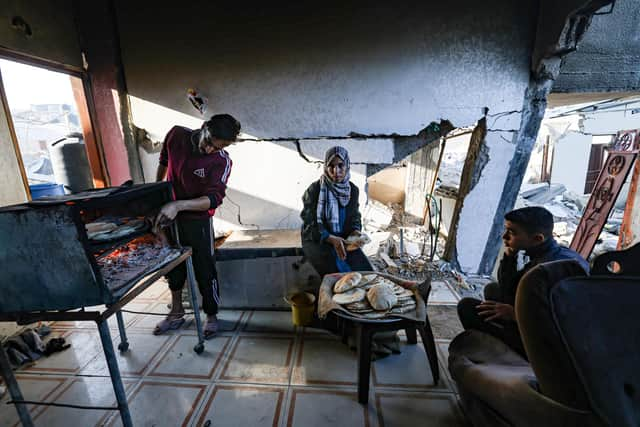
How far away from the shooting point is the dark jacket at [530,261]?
157cm

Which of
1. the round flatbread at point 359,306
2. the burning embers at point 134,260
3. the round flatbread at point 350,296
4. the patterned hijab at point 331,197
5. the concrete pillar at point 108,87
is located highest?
the concrete pillar at point 108,87

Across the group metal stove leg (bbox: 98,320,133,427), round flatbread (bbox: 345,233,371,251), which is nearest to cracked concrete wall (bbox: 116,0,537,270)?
round flatbread (bbox: 345,233,371,251)

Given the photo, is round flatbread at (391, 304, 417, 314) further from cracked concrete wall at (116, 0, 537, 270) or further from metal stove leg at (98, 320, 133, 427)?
cracked concrete wall at (116, 0, 537, 270)

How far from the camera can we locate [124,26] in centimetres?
311

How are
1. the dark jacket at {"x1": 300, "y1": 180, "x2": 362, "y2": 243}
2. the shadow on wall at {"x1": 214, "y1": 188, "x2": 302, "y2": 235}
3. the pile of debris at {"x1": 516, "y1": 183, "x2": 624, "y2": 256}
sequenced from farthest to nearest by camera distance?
the pile of debris at {"x1": 516, "y1": 183, "x2": 624, "y2": 256}
the shadow on wall at {"x1": 214, "y1": 188, "x2": 302, "y2": 235}
the dark jacket at {"x1": 300, "y1": 180, "x2": 362, "y2": 243}

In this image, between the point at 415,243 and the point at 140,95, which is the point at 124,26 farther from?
the point at 415,243

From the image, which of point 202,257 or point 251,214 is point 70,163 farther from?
point 202,257

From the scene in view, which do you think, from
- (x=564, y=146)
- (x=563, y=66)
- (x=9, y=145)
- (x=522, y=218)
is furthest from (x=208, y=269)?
(x=564, y=146)

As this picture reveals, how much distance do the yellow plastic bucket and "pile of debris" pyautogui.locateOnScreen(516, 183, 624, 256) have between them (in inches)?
225

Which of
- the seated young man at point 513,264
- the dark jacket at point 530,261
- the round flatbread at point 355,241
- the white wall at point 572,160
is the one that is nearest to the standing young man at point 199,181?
the round flatbread at point 355,241

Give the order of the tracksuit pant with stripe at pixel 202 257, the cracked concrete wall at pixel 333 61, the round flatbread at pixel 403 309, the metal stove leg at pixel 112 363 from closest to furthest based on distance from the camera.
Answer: the metal stove leg at pixel 112 363
the round flatbread at pixel 403 309
the tracksuit pant with stripe at pixel 202 257
the cracked concrete wall at pixel 333 61

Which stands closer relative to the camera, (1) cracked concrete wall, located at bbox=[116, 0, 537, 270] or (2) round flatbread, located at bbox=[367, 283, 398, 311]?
(2) round flatbread, located at bbox=[367, 283, 398, 311]

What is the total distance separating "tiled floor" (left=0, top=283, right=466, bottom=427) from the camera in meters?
1.66

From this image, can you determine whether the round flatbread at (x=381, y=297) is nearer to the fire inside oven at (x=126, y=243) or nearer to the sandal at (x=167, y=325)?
the fire inside oven at (x=126, y=243)
